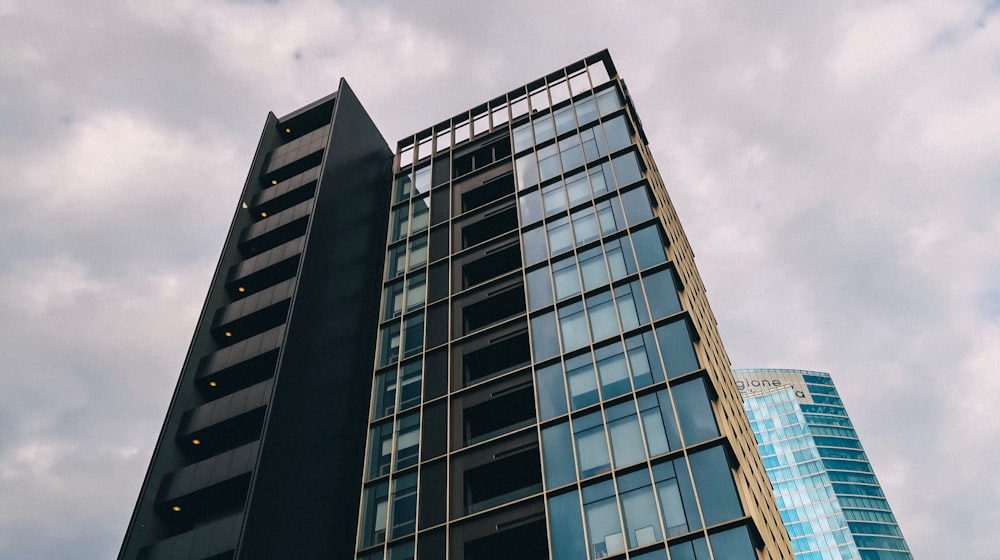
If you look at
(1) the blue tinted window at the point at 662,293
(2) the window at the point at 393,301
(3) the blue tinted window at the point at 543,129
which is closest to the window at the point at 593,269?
(1) the blue tinted window at the point at 662,293

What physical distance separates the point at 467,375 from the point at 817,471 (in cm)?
12745

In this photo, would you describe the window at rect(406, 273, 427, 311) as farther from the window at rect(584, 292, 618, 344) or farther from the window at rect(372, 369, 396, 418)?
the window at rect(584, 292, 618, 344)

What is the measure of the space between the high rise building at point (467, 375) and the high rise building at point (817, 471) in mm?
106353

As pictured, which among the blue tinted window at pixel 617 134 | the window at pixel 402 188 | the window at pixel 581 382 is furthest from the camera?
the window at pixel 402 188

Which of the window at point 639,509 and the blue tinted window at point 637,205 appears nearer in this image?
the window at point 639,509

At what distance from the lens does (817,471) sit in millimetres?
148375

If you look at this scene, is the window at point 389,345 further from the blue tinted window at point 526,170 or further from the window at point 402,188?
the window at point 402,188

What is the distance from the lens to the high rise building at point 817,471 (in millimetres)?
139375

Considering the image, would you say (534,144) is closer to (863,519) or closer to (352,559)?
(352,559)

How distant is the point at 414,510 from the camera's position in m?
36.5

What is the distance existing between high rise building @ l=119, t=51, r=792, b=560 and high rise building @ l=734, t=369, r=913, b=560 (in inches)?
4187

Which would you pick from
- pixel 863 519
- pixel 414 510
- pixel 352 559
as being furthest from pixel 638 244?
pixel 863 519

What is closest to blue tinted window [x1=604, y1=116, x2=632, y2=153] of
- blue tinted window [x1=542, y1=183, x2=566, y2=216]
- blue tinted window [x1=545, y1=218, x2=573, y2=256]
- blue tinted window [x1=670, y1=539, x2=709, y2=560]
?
blue tinted window [x1=542, y1=183, x2=566, y2=216]

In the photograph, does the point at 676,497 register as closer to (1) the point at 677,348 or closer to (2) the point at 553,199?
(1) the point at 677,348
